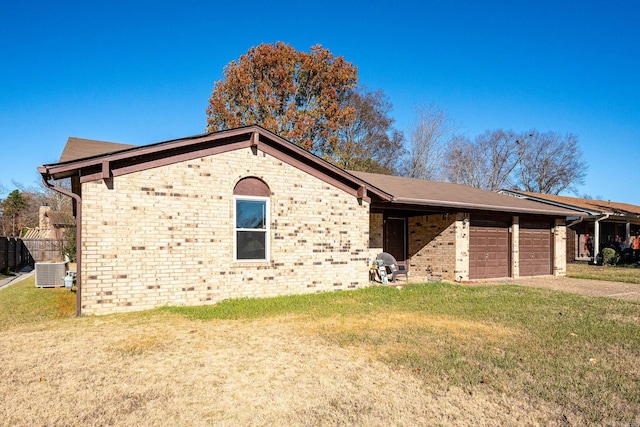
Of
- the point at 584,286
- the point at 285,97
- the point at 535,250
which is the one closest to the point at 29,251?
the point at 285,97

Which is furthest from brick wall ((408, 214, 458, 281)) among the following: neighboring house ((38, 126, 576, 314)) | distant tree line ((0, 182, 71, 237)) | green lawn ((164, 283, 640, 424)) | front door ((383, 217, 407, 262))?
distant tree line ((0, 182, 71, 237))

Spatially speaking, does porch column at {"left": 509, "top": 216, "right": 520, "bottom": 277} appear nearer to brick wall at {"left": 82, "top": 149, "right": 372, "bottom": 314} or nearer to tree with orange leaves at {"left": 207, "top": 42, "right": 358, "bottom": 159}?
brick wall at {"left": 82, "top": 149, "right": 372, "bottom": 314}

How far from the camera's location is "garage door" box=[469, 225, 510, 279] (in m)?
15.0

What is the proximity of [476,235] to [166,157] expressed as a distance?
1115 centimetres

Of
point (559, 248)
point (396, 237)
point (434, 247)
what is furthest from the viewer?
point (559, 248)

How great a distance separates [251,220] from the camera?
33.0 ft

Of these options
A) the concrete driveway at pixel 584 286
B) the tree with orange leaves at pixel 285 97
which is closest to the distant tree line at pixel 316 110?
the tree with orange leaves at pixel 285 97

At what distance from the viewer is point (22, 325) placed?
757 centimetres

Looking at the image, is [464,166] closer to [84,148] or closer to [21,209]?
[84,148]

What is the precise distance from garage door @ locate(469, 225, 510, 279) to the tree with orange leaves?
13.3m

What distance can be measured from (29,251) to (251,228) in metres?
21.8

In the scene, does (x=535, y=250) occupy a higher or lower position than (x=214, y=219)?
lower

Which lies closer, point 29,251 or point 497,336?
point 497,336

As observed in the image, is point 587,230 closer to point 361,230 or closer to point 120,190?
point 361,230
